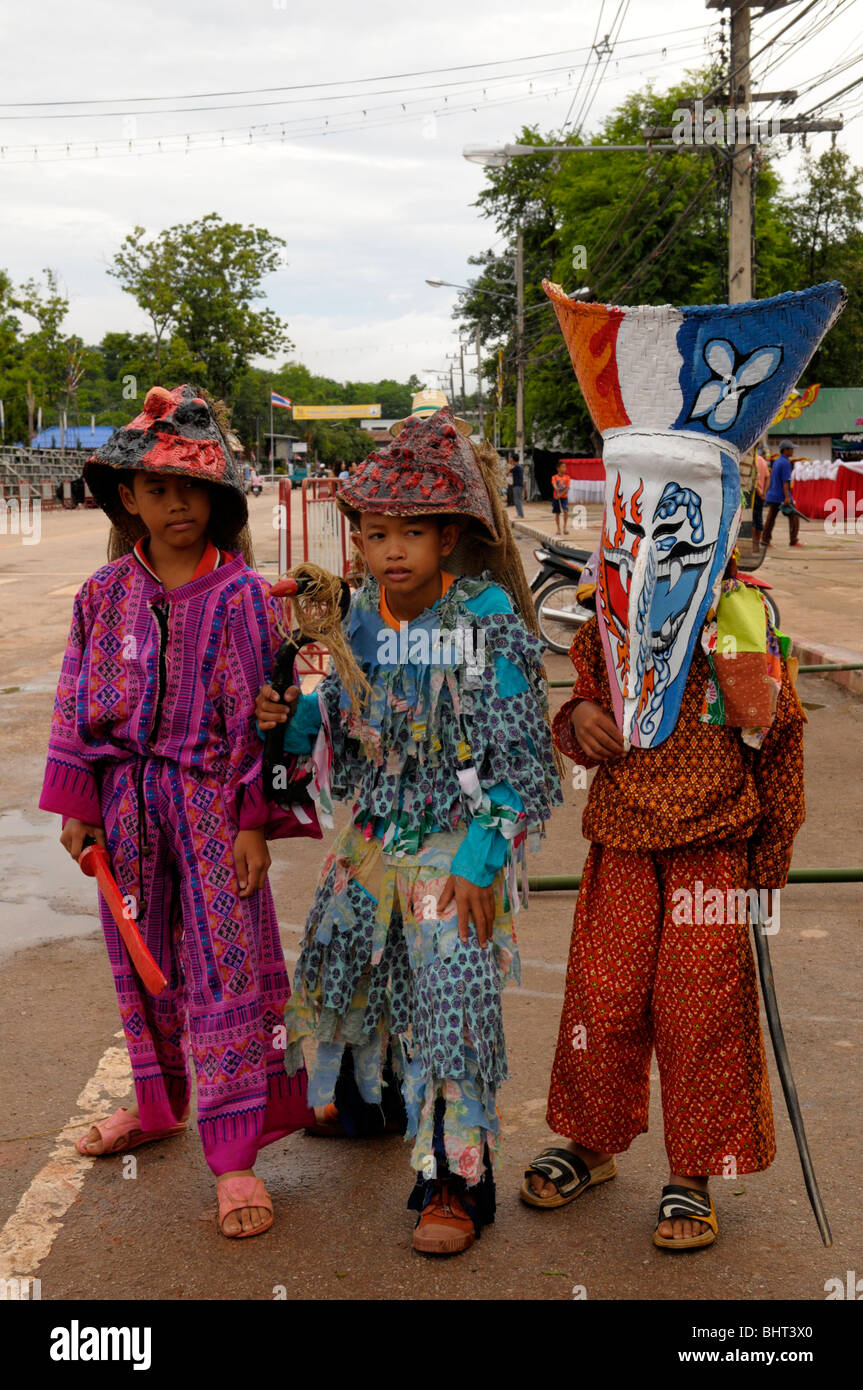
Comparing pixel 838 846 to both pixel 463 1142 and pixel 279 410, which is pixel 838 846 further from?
pixel 279 410

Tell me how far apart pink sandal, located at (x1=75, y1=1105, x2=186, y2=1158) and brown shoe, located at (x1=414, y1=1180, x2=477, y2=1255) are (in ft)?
2.66

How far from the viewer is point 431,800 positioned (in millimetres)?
2789

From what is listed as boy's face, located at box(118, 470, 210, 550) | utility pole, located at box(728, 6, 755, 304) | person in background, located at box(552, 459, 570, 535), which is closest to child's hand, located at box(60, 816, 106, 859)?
boy's face, located at box(118, 470, 210, 550)

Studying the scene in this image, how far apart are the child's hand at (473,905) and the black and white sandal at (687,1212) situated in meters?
0.68

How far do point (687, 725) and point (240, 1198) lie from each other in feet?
4.59

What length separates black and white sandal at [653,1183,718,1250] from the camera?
269 cm

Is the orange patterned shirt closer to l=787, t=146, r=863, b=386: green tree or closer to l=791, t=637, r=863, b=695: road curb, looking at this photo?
l=791, t=637, r=863, b=695: road curb

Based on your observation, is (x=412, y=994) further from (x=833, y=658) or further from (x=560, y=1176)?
(x=833, y=658)

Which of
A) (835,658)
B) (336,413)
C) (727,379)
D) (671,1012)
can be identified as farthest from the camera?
(336,413)

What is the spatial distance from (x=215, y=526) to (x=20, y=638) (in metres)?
9.58

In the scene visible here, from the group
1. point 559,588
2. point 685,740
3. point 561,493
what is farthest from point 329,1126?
point 561,493

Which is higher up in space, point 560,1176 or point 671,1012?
point 671,1012

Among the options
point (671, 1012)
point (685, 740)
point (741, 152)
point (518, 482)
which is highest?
point (741, 152)
